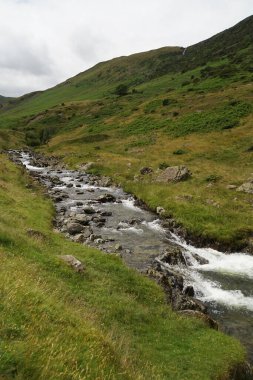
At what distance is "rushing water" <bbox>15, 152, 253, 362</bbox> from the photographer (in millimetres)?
20031

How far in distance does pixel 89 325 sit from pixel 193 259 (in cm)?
1771

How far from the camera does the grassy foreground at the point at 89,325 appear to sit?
779 centimetres

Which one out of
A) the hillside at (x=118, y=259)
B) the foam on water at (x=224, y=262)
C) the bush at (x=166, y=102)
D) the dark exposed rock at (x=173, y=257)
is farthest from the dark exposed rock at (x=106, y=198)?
the bush at (x=166, y=102)

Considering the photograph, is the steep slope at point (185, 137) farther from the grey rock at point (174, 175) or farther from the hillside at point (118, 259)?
the grey rock at point (174, 175)

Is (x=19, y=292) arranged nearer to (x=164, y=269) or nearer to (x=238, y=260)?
(x=164, y=269)

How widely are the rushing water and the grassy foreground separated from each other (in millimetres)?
3307

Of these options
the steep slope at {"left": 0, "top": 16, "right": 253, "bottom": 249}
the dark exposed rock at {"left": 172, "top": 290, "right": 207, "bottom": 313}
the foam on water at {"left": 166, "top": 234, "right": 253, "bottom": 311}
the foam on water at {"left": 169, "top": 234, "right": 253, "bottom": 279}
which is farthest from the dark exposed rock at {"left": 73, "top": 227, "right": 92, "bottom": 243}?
the dark exposed rock at {"left": 172, "top": 290, "right": 207, "bottom": 313}

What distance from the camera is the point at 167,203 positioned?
38.6m

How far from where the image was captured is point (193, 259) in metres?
27.8

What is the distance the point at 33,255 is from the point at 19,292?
8.41 m

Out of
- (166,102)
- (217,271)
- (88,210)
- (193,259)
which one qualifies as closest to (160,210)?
(88,210)

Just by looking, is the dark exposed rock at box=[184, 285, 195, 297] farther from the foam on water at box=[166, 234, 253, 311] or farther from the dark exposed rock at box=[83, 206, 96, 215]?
the dark exposed rock at box=[83, 206, 96, 215]

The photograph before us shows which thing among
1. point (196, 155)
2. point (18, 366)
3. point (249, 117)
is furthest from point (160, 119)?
point (18, 366)

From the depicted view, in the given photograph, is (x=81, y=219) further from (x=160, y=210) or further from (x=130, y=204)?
(x=130, y=204)
